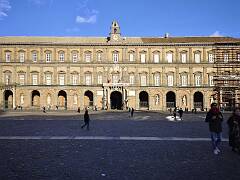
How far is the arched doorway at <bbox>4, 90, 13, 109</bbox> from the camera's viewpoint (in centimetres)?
5539

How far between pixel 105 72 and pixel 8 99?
1841cm

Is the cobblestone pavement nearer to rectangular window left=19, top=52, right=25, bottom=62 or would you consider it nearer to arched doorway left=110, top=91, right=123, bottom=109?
arched doorway left=110, top=91, right=123, bottom=109

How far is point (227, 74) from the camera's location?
5359 centimetres

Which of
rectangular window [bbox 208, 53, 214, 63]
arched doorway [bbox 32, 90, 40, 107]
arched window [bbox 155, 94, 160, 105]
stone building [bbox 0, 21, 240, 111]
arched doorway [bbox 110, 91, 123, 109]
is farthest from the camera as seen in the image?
arched doorway [bbox 110, 91, 123, 109]

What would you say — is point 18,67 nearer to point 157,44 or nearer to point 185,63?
point 157,44

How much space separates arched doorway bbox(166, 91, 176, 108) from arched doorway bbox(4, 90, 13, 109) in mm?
28250

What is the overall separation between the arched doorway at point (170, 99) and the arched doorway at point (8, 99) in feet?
92.7

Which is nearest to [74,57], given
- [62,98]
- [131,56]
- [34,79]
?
[62,98]

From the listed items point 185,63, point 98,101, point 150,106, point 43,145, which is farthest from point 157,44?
point 43,145

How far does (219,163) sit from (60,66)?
162 ft

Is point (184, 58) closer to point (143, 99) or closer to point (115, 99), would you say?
point (143, 99)

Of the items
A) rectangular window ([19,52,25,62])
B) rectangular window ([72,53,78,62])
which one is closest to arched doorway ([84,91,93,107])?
rectangular window ([72,53,78,62])

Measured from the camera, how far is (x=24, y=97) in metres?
54.3

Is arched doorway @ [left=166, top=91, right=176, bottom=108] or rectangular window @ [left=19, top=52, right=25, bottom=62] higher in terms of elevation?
rectangular window @ [left=19, top=52, right=25, bottom=62]
